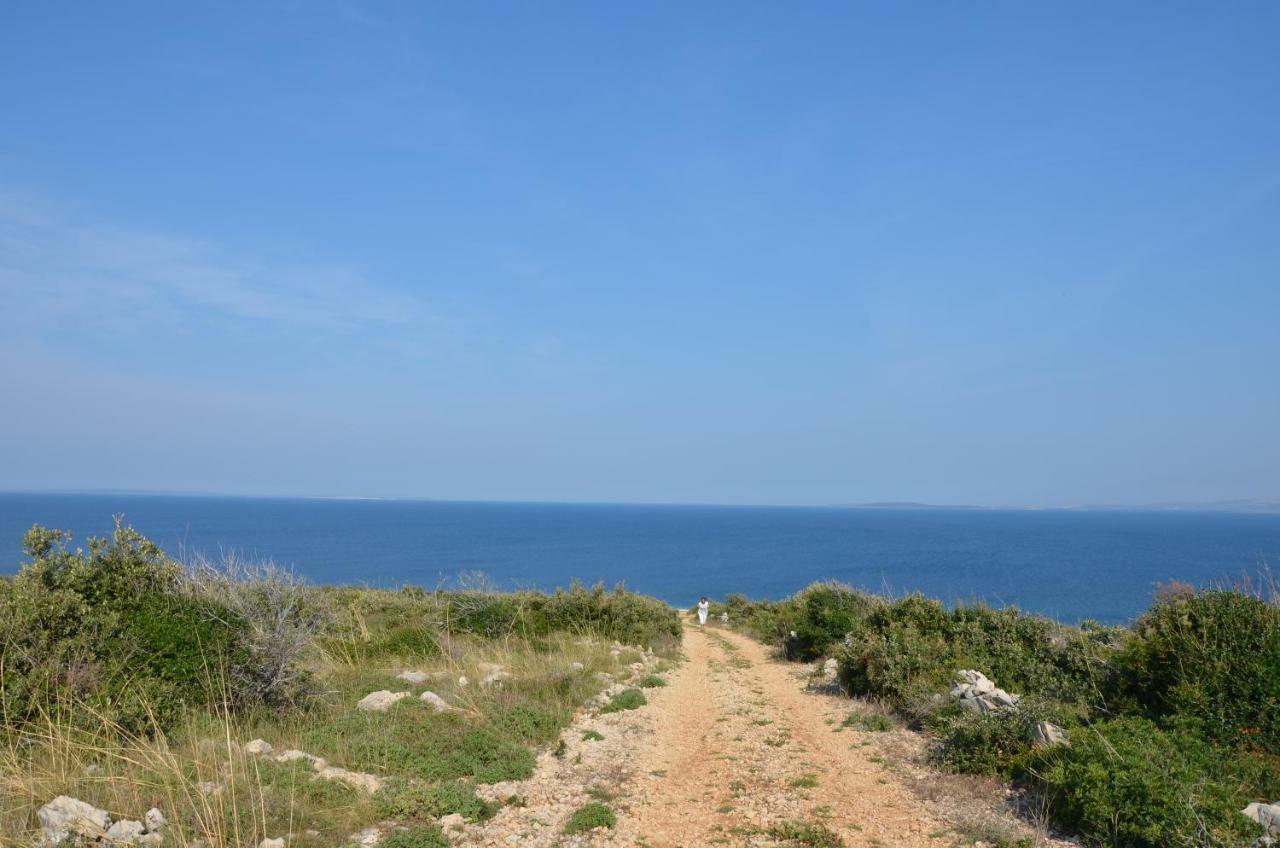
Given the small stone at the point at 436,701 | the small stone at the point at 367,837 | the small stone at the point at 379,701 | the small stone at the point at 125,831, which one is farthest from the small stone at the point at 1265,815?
the small stone at the point at 379,701

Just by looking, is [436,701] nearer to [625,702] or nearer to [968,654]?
[625,702]

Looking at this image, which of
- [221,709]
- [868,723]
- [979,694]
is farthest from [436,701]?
[979,694]

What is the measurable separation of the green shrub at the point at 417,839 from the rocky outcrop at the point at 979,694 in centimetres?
762

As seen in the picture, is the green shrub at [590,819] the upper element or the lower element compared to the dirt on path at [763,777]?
upper

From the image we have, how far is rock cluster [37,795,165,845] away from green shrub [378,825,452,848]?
1.79m

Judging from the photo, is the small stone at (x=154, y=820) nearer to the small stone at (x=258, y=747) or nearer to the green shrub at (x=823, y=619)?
the small stone at (x=258, y=747)

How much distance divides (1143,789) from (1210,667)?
3.60m

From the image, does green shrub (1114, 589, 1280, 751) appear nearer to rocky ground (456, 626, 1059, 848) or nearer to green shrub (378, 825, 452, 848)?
rocky ground (456, 626, 1059, 848)

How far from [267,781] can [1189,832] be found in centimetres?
838

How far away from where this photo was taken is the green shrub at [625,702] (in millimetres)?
12523

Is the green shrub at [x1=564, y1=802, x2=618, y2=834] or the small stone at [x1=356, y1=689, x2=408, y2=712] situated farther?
the small stone at [x1=356, y1=689, x2=408, y2=712]

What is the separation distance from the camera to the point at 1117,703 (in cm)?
1000

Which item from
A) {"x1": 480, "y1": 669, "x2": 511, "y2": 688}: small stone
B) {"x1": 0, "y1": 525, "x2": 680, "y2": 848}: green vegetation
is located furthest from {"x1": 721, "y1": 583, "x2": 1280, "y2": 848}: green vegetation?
{"x1": 480, "y1": 669, "x2": 511, "y2": 688}: small stone

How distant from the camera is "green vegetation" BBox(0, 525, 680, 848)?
645 centimetres
